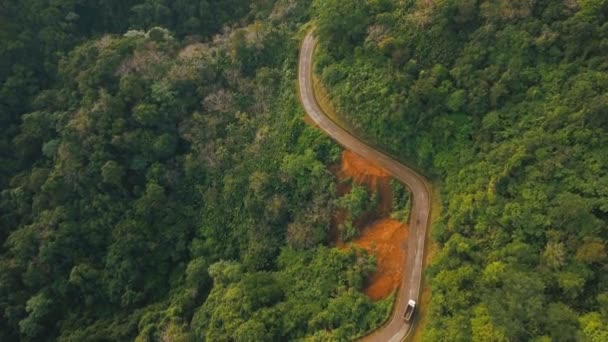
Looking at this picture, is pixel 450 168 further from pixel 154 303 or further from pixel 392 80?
pixel 154 303

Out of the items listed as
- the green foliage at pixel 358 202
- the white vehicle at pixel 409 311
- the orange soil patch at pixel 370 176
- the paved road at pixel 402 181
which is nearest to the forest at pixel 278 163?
the green foliage at pixel 358 202

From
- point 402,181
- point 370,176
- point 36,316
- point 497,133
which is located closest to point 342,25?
→ point 370,176

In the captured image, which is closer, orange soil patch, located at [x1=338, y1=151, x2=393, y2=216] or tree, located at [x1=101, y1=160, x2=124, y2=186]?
orange soil patch, located at [x1=338, y1=151, x2=393, y2=216]

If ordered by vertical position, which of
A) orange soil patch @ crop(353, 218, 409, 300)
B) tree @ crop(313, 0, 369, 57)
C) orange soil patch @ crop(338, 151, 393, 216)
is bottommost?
orange soil patch @ crop(353, 218, 409, 300)

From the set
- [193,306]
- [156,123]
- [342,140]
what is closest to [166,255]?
[193,306]

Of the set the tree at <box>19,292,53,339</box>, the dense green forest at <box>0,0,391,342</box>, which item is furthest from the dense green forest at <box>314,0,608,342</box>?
the tree at <box>19,292,53,339</box>

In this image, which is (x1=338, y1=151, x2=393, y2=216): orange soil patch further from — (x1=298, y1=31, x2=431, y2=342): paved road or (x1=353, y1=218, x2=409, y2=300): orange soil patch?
(x1=353, y1=218, x2=409, y2=300): orange soil patch

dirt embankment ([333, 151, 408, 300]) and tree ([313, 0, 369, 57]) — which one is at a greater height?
tree ([313, 0, 369, 57])
